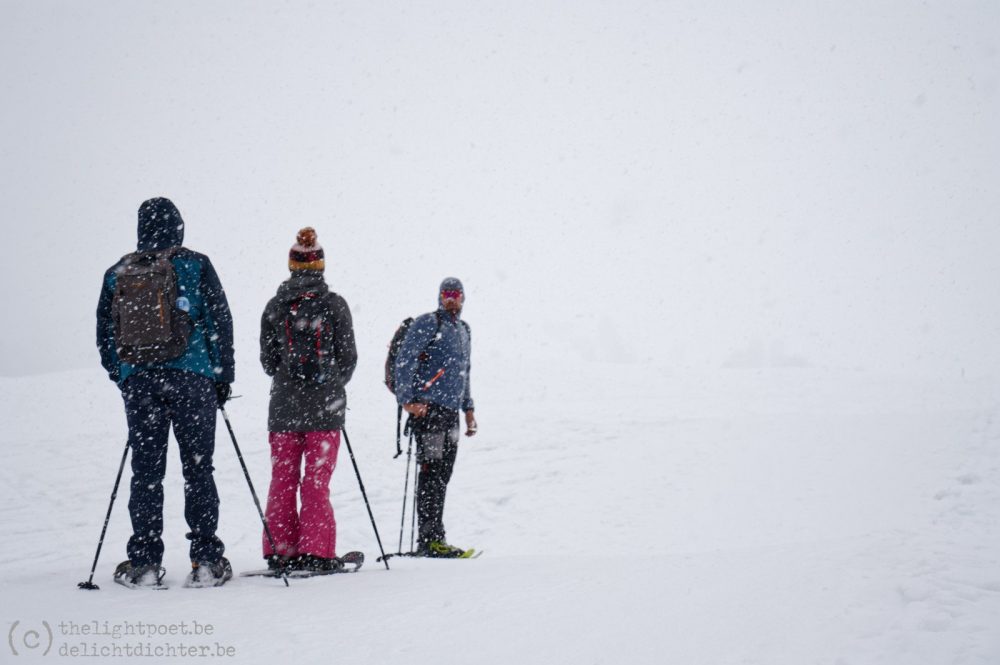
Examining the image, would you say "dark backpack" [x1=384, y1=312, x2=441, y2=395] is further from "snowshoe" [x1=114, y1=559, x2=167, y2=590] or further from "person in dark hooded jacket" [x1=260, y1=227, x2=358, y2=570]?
"snowshoe" [x1=114, y1=559, x2=167, y2=590]

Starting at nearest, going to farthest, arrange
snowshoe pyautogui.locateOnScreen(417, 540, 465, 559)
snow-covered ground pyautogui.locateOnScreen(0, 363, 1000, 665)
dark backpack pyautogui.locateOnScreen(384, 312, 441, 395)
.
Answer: snow-covered ground pyautogui.locateOnScreen(0, 363, 1000, 665) < snowshoe pyautogui.locateOnScreen(417, 540, 465, 559) < dark backpack pyautogui.locateOnScreen(384, 312, 441, 395)

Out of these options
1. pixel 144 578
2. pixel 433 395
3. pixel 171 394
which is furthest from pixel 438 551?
pixel 171 394

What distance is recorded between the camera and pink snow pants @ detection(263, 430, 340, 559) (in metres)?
4.63

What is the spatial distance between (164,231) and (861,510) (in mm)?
8182

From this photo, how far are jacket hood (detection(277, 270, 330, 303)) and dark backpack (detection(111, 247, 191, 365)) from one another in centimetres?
74

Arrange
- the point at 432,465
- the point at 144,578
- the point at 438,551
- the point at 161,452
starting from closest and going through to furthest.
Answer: the point at 144,578 < the point at 161,452 < the point at 438,551 < the point at 432,465

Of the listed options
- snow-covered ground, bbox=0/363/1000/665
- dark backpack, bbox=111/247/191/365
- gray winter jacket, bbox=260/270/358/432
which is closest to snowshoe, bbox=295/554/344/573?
snow-covered ground, bbox=0/363/1000/665

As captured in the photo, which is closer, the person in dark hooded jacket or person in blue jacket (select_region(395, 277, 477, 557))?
the person in dark hooded jacket

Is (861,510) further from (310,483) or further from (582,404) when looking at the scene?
(582,404)

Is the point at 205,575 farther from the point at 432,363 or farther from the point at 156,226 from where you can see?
the point at 432,363

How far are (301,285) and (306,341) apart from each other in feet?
1.38

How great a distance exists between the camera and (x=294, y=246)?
484 centimetres

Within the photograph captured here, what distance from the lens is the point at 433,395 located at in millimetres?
6121

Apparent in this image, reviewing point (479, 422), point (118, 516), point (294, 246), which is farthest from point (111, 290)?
point (479, 422)
